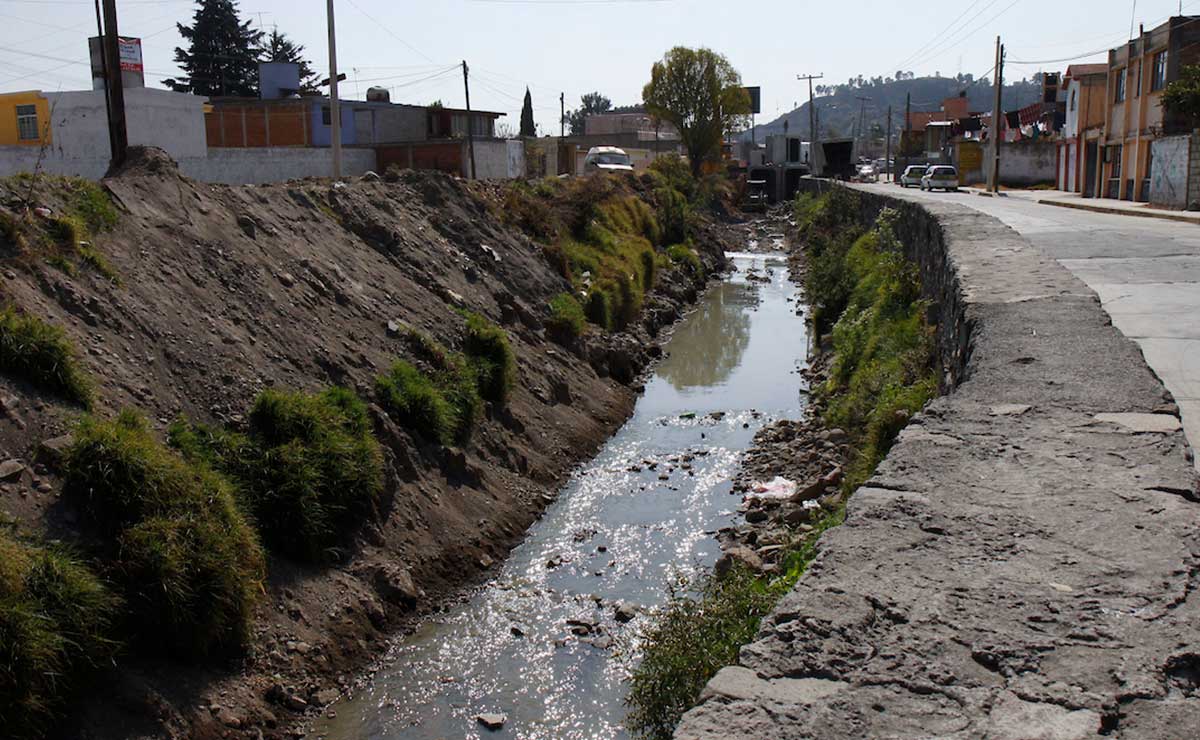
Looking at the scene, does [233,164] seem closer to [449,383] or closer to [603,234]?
[603,234]

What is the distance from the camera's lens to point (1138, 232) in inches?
674

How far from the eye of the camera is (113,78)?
50.6 feet

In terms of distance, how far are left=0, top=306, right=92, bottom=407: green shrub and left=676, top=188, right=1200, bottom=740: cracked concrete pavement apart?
249 inches

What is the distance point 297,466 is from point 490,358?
219 inches

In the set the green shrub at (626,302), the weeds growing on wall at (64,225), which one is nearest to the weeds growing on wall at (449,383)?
the weeds growing on wall at (64,225)

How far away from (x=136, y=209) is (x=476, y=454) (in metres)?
4.62

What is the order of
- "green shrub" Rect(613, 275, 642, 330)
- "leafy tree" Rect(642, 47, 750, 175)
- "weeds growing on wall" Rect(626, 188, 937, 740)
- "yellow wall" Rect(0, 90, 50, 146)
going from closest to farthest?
"weeds growing on wall" Rect(626, 188, 937, 740) < "green shrub" Rect(613, 275, 642, 330) < "yellow wall" Rect(0, 90, 50, 146) < "leafy tree" Rect(642, 47, 750, 175)

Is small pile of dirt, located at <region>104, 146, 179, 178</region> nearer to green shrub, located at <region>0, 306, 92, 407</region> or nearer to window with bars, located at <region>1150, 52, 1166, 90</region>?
green shrub, located at <region>0, 306, 92, 407</region>

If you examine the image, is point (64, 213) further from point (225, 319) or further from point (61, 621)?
point (61, 621)

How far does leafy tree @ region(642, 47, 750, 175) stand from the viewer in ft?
222

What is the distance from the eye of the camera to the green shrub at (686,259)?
33125mm

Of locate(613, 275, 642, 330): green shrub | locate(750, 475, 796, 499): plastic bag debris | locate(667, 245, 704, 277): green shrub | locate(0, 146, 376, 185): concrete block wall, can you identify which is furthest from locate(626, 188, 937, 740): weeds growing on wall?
locate(0, 146, 376, 185): concrete block wall

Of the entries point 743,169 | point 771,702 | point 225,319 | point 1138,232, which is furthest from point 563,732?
point 743,169

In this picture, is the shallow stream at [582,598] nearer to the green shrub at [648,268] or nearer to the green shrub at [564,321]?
the green shrub at [564,321]
